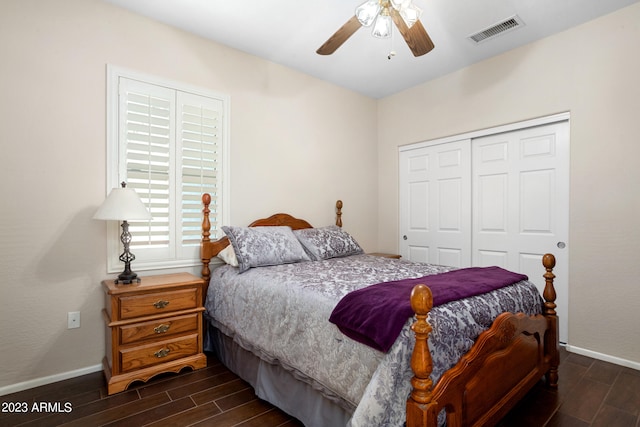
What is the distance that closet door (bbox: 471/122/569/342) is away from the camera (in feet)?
9.76

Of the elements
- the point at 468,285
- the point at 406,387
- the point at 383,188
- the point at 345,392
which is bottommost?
the point at 345,392

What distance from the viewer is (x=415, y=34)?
212 cm

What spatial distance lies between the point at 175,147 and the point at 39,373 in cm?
185

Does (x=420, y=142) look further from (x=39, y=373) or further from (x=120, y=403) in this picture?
(x=39, y=373)

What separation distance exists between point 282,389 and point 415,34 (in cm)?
233

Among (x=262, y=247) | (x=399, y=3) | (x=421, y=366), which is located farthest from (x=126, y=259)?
(x=399, y=3)

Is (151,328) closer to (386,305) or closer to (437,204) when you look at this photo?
(386,305)

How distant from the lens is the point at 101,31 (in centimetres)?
249

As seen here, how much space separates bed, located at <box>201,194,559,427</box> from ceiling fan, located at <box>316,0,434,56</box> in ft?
5.08

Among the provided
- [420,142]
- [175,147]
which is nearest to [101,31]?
[175,147]

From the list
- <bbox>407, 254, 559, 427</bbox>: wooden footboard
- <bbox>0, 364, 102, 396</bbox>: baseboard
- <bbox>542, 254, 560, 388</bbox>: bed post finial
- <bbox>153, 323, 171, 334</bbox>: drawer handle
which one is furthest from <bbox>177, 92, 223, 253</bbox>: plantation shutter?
<bbox>542, 254, 560, 388</bbox>: bed post finial

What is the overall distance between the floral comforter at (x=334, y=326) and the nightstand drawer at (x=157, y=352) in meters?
0.25

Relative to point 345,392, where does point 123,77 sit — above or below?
above

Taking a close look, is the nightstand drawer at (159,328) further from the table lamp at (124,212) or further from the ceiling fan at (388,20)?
the ceiling fan at (388,20)
